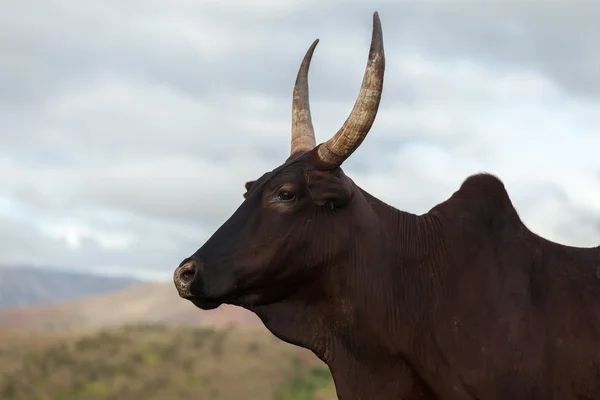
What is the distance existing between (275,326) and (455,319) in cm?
132

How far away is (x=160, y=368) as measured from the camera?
20.7 meters

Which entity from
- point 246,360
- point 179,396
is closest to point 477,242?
point 179,396

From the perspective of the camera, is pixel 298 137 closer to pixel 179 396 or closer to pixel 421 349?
pixel 421 349

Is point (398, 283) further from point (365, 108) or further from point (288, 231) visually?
point (365, 108)

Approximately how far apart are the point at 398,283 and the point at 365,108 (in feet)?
4.22

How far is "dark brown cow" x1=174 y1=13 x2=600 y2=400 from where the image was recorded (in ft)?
22.4

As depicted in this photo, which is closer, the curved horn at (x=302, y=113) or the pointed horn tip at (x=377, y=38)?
the pointed horn tip at (x=377, y=38)

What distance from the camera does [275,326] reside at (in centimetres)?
743

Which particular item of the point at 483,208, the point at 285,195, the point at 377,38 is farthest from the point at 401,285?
the point at 377,38

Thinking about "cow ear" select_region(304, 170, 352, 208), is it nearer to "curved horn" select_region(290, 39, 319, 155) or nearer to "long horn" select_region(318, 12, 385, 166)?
"long horn" select_region(318, 12, 385, 166)

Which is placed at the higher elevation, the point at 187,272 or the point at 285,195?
the point at 285,195

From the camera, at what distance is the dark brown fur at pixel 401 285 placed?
6859 mm

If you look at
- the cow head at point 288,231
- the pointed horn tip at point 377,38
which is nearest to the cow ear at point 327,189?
the cow head at point 288,231

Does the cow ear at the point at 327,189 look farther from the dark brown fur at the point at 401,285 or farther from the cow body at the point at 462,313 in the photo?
the cow body at the point at 462,313
